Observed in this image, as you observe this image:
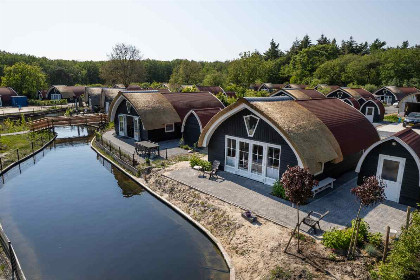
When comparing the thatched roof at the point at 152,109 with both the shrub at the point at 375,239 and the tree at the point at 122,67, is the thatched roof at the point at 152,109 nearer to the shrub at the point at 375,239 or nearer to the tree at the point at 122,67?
the shrub at the point at 375,239

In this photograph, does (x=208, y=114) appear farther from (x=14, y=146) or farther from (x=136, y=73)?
(x=136, y=73)

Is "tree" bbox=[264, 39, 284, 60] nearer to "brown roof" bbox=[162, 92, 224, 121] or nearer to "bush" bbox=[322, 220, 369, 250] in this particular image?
"brown roof" bbox=[162, 92, 224, 121]

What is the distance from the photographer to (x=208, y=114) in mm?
26000

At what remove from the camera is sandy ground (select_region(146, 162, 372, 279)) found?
9.31 m

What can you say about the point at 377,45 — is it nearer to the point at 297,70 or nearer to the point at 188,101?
the point at 297,70

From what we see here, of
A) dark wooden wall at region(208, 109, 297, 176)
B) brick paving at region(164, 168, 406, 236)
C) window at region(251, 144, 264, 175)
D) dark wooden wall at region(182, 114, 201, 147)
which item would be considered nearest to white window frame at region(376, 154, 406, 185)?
brick paving at region(164, 168, 406, 236)

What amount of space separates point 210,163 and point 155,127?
9400 millimetres

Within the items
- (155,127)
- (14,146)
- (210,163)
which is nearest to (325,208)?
(210,163)

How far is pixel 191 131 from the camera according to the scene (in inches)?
1021

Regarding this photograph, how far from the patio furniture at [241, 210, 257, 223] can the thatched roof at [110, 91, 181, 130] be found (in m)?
15.8

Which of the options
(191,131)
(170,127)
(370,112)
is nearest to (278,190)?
(191,131)

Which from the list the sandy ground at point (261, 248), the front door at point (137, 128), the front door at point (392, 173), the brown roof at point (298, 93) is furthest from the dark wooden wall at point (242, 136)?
the brown roof at point (298, 93)

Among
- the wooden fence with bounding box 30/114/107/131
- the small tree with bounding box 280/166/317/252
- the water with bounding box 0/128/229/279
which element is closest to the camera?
the small tree with bounding box 280/166/317/252

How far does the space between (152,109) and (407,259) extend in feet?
75.7
